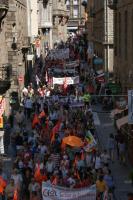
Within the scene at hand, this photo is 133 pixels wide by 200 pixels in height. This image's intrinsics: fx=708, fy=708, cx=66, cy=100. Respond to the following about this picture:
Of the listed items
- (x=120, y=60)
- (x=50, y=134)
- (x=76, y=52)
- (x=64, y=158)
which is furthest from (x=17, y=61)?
(x=76, y=52)

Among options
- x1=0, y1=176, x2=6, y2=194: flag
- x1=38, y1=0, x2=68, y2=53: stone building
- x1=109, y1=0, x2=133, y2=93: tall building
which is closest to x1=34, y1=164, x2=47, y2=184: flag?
x1=0, y1=176, x2=6, y2=194: flag

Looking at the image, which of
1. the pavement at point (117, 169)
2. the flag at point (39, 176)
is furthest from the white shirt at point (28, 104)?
the flag at point (39, 176)

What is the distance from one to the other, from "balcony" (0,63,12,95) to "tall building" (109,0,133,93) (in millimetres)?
5138

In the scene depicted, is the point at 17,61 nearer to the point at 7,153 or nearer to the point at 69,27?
the point at 7,153

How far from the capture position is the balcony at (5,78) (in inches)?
1133

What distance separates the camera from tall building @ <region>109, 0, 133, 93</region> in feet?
98.3

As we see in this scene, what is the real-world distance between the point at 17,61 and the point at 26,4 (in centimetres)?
1319

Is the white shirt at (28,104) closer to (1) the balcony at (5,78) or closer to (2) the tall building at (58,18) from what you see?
(1) the balcony at (5,78)

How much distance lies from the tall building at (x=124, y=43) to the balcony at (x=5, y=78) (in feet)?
16.9

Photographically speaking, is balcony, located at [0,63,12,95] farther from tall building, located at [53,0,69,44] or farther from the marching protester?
tall building, located at [53,0,69,44]

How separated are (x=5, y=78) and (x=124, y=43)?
20.2ft

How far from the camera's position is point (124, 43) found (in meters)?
32.7

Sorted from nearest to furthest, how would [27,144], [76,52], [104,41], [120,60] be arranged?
1. [27,144]
2. [120,60]
3. [104,41]
4. [76,52]

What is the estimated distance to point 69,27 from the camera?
134125 millimetres
